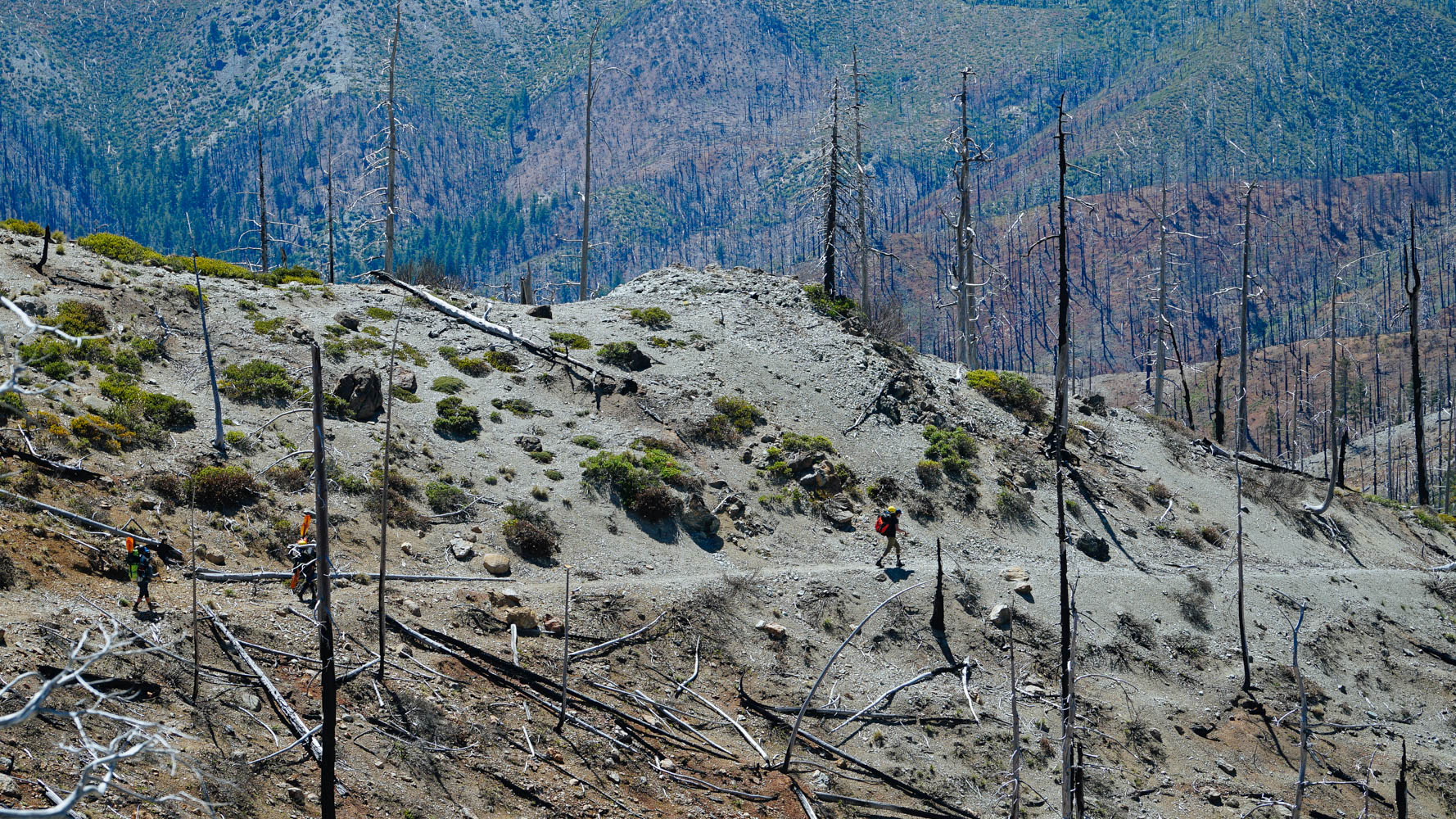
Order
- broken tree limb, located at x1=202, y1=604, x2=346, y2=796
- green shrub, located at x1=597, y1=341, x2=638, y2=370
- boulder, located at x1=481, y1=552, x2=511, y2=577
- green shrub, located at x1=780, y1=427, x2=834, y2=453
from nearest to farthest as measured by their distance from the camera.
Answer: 1. broken tree limb, located at x1=202, y1=604, x2=346, y2=796
2. boulder, located at x1=481, y1=552, x2=511, y2=577
3. green shrub, located at x1=780, y1=427, x2=834, y2=453
4. green shrub, located at x1=597, y1=341, x2=638, y2=370

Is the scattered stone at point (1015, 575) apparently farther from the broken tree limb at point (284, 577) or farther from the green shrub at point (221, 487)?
the green shrub at point (221, 487)

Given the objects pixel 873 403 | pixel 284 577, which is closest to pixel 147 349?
pixel 284 577

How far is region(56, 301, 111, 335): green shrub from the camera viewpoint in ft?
106

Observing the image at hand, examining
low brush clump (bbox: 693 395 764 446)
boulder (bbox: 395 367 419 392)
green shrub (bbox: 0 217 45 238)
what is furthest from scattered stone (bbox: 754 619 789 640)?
green shrub (bbox: 0 217 45 238)

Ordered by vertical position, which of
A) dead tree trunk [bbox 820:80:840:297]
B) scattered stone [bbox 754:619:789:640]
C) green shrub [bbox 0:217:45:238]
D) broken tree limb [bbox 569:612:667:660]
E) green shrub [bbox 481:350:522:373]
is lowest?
scattered stone [bbox 754:619:789:640]

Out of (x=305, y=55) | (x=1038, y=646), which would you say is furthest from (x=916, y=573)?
(x=305, y=55)

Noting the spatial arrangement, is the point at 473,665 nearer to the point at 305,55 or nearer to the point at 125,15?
the point at 305,55

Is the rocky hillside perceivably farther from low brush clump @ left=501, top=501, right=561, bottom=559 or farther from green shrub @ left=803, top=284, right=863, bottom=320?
green shrub @ left=803, top=284, right=863, bottom=320

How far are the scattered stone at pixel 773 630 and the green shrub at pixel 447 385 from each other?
14.6m

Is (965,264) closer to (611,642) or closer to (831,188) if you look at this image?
(831,188)

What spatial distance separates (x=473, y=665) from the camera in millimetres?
23469

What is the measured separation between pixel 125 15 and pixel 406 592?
20032 centimetres

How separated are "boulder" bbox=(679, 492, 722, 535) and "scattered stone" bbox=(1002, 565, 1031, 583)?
914 cm

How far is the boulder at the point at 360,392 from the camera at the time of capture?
3356 centimetres
